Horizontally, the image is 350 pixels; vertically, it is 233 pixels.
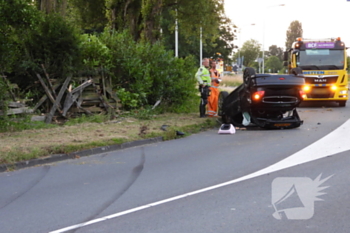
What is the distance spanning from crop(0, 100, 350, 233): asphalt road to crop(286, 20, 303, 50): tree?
147m

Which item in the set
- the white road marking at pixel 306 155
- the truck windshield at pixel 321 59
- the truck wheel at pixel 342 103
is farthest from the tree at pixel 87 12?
the white road marking at pixel 306 155

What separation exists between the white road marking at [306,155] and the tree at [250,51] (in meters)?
100

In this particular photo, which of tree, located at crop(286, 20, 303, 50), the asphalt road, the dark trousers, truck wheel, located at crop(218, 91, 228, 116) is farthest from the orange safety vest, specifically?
tree, located at crop(286, 20, 303, 50)

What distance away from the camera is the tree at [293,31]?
15350cm

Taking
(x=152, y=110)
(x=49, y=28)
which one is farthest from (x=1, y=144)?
(x=152, y=110)

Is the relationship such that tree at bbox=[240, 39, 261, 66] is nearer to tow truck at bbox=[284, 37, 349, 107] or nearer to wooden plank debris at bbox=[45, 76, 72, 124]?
tow truck at bbox=[284, 37, 349, 107]

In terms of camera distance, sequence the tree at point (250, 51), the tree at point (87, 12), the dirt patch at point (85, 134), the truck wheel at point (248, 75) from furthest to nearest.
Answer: the tree at point (250, 51), the tree at point (87, 12), the truck wheel at point (248, 75), the dirt patch at point (85, 134)

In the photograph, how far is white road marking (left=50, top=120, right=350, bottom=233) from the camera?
20.4 feet

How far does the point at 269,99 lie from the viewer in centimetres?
1339

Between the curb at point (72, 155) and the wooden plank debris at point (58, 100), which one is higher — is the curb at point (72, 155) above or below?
below

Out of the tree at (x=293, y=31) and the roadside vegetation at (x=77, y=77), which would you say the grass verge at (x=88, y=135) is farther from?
the tree at (x=293, y=31)

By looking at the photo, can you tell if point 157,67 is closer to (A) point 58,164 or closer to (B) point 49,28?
(B) point 49,28

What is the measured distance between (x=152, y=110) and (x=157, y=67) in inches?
67.3

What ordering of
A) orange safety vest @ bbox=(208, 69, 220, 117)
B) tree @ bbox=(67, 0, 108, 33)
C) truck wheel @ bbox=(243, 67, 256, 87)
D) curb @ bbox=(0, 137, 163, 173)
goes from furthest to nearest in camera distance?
1. tree @ bbox=(67, 0, 108, 33)
2. orange safety vest @ bbox=(208, 69, 220, 117)
3. truck wheel @ bbox=(243, 67, 256, 87)
4. curb @ bbox=(0, 137, 163, 173)
